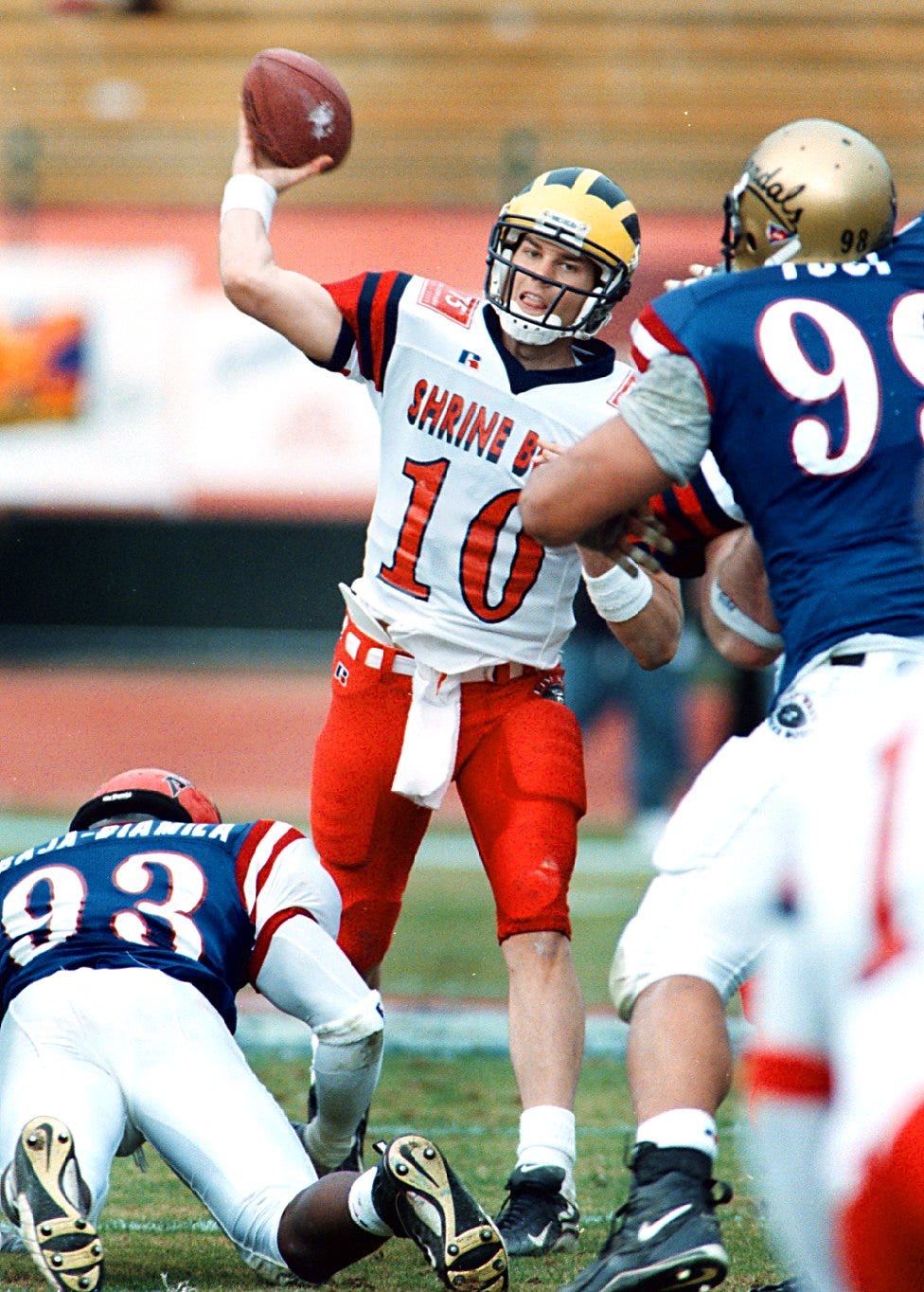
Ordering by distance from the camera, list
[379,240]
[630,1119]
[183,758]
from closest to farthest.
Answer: [630,1119], [183,758], [379,240]

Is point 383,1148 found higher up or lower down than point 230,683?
higher up

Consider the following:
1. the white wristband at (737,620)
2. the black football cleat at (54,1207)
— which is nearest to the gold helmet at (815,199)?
the white wristband at (737,620)

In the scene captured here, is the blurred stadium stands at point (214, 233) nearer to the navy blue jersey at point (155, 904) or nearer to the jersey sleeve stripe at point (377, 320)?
the jersey sleeve stripe at point (377, 320)

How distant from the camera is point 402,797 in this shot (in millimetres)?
3598

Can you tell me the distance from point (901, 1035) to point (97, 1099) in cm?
168

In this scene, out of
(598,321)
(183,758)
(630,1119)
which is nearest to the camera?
(598,321)

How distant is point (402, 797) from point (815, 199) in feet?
4.61

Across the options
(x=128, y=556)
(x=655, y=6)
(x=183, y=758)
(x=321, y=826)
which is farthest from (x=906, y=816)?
(x=655, y=6)

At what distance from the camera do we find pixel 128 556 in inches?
540

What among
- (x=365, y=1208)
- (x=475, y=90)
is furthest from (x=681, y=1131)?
(x=475, y=90)

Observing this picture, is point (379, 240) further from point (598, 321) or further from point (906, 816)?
point (906, 816)

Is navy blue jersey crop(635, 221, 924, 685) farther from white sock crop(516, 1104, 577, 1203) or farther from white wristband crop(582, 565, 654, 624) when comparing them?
white sock crop(516, 1104, 577, 1203)

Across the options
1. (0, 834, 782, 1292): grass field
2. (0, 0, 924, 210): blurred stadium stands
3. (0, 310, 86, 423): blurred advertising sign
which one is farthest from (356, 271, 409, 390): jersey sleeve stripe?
(0, 0, 924, 210): blurred stadium stands

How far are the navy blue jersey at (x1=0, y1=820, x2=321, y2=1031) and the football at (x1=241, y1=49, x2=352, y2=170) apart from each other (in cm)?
134
